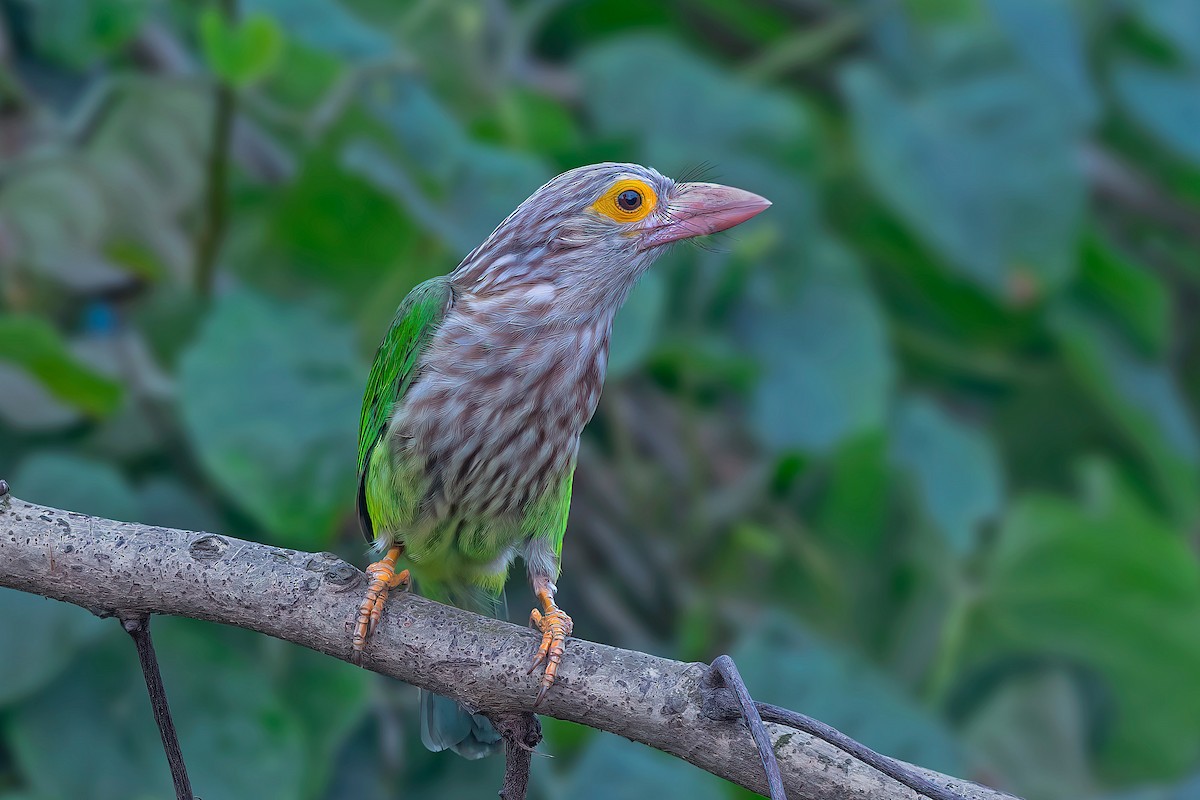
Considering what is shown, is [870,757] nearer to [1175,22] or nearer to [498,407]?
[498,407]

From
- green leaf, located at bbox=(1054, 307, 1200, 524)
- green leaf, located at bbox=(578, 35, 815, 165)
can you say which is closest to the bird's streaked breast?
green leaf, located at bbox=(578, 35, 815, 165)

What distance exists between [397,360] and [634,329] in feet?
3.46

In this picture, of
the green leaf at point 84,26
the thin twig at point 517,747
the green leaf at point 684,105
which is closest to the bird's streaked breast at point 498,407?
the thin twig at point 517,747

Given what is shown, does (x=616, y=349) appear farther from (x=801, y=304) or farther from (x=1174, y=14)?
(x=1174, y=14)

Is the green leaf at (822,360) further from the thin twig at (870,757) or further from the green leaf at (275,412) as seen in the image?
the thin twig at (870,757)

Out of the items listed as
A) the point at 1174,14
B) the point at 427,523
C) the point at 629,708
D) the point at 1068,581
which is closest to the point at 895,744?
the point at 1068,581

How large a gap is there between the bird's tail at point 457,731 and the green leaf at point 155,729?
2.81 ft

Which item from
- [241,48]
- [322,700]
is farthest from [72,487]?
[241,48]

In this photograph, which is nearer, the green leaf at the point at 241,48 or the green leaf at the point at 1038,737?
the green leaf at the point at 241,48

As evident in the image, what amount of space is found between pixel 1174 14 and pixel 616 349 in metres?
2.26

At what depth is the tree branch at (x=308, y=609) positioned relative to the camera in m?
1.47

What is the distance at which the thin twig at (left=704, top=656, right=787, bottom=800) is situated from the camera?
1272mm

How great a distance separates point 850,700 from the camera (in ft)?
10.3

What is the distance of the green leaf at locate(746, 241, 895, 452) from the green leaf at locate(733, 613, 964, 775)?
62cm
